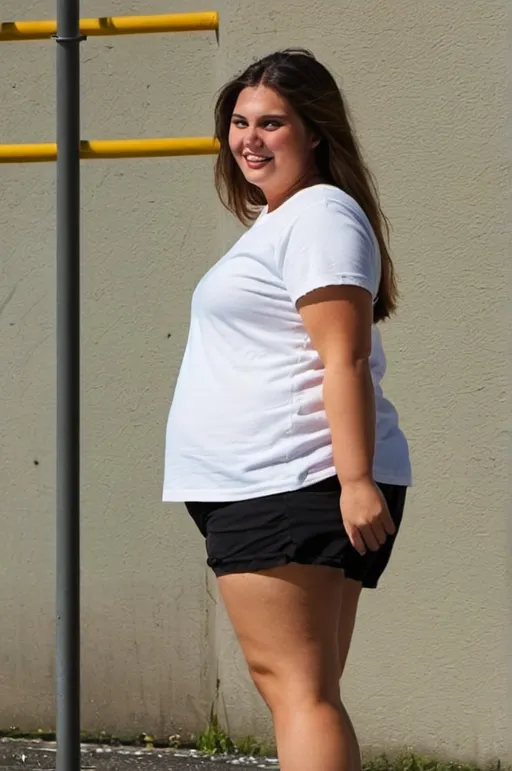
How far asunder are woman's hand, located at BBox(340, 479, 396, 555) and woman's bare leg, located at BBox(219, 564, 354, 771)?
103mm

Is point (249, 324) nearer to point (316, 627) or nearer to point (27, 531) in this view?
point (316, 627)

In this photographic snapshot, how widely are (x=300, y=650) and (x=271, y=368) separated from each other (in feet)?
1.69

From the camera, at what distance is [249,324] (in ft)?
8.25

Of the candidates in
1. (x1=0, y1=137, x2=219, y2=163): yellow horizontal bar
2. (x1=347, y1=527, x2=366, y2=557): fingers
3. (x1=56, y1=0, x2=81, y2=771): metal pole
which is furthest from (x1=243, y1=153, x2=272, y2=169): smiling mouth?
(x1=0, y1=137, x2=219, y2=163): yellow horizontal bar

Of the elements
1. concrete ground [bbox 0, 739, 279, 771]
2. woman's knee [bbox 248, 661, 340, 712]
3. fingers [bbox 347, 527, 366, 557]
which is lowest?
concrete ground [bbox 0, 739, 279, 771]

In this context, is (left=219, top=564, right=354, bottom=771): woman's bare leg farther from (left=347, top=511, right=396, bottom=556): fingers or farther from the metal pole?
the metal pole

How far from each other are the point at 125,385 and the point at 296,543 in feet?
5.86

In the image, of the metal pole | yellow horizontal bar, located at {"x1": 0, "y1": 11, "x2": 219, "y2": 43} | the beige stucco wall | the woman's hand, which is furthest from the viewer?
yellow horizontal bar, located at {"x1": 0, "y1": 11, "x2": 219, "y2": 43}

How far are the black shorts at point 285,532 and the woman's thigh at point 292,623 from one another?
0.9 inches

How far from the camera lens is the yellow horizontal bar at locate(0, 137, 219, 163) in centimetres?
402

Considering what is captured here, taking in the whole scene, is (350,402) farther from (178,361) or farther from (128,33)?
(128,33)

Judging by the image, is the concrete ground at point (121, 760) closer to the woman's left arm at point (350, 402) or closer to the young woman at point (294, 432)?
the young woman at point (294, 432)

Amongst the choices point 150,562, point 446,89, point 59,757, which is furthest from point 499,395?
point 59,757

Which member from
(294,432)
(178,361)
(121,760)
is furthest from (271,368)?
(121,760)
